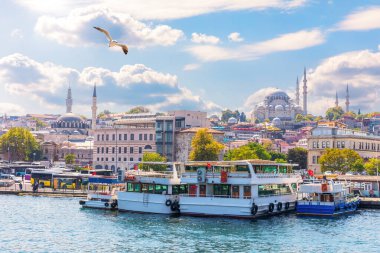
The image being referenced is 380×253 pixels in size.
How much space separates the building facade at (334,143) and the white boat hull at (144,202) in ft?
186

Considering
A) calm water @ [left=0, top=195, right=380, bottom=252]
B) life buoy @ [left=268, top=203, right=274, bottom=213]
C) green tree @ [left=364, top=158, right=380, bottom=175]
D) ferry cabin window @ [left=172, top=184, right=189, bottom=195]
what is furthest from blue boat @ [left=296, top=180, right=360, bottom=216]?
green tree @ [left=364, top=158, right=380, bottom=175]

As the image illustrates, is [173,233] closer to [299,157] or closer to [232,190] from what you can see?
[232,190]

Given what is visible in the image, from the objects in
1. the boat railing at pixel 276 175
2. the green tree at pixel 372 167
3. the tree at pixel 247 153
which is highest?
the tree at pixel 247 153

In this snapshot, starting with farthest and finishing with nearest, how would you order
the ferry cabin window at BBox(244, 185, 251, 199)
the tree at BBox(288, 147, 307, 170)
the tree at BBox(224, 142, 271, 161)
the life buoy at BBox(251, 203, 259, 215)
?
1. the tree at BBox(288, 147, 307, 170)
2. the tree at BBox(224, 142, 271, 161)
3. the ferry cabin window at BBox(244, 185, 251, 199)
4. the life buoy at BBox(251, 203, 259, 215)

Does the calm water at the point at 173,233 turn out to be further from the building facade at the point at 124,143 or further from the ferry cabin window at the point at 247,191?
the building facade at the point at 124,143

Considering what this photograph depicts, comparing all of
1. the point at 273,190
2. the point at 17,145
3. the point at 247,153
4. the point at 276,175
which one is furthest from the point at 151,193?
the point at 17,145

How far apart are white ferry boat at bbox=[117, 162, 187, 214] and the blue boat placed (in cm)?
933

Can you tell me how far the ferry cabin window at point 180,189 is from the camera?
50.7m

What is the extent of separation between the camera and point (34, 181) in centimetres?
7850

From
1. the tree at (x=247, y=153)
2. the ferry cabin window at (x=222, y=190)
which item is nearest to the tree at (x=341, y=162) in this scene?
the tree at (x=247, y=153)

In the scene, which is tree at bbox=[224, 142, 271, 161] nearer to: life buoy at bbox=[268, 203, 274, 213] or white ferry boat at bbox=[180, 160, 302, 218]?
white ferry boat at bbox=[180, 160, 302, 218]

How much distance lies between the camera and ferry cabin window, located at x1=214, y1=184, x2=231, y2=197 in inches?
1885

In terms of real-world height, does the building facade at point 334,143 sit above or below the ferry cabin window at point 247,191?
above

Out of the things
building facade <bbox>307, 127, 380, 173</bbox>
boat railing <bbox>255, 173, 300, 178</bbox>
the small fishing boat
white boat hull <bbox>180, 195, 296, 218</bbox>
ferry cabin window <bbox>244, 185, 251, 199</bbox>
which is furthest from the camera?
building facade <bbox>307, 127, 380, 173</bbox>
